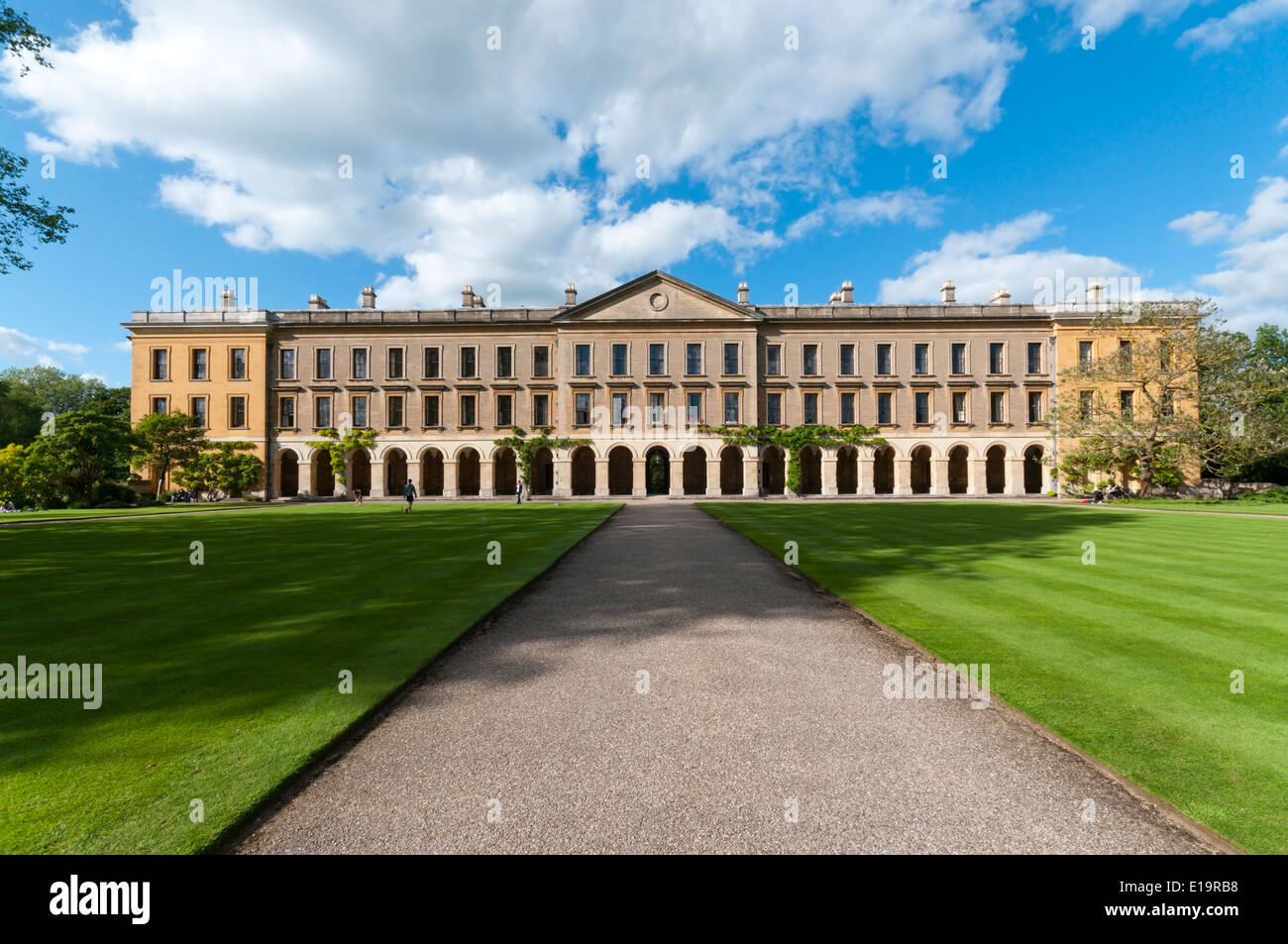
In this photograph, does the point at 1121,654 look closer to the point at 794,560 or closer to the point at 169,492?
the point at 794,560

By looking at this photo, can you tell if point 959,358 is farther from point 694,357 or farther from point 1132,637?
point 1132,637

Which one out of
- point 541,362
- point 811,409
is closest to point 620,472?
point 541,362

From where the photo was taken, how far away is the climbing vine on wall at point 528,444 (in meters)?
40.5

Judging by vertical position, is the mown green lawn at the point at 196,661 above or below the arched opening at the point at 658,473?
below

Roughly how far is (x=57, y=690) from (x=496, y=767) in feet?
13.2

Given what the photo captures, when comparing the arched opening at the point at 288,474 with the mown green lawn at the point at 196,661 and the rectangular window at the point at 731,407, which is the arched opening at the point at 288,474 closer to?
the mown green lawn at the point at 196,661

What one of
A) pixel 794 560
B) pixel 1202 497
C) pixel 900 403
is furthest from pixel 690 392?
pixel 1202 497

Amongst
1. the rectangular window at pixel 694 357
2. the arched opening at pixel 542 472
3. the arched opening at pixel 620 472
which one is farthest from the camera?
the arched opening at pixel 620 472

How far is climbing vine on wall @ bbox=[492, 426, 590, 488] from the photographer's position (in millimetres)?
40531

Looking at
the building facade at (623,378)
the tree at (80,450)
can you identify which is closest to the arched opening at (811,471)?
the building facade at (623,378)

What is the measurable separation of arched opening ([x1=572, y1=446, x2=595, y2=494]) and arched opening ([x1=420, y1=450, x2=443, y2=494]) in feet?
35.4

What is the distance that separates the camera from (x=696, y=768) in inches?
136

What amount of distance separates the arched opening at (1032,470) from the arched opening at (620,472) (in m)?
31.1
